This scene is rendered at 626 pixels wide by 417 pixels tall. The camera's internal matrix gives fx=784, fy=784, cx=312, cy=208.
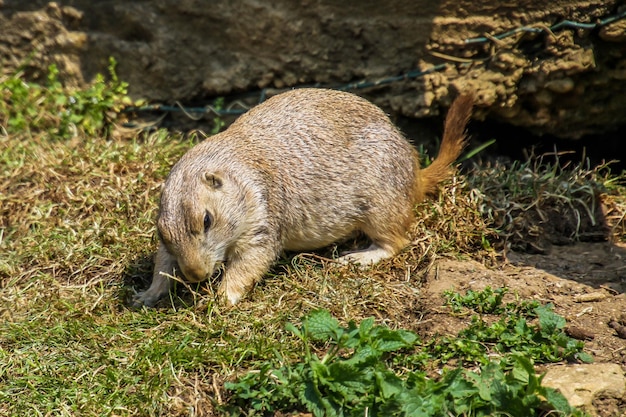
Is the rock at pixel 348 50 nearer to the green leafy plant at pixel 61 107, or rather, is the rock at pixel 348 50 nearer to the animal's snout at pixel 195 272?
the green leafy plant at pixel 61 107

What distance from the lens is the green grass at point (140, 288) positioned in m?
4.15

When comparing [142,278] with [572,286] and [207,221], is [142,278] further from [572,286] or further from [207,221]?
[572,286]

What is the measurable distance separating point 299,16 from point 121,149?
5.95ft

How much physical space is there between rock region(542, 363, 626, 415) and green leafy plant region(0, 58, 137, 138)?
14.5ft

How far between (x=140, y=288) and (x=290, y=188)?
1.21 metres

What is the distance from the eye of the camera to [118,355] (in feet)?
14.4

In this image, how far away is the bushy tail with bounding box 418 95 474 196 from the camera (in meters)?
5.63

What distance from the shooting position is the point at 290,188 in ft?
17.1

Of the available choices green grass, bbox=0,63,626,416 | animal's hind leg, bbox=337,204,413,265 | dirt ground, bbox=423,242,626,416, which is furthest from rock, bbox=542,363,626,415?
animal's hind leg, bbox=337,204,413,265

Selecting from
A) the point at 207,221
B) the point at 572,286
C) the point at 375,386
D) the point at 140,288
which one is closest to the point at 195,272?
the point at 207,221

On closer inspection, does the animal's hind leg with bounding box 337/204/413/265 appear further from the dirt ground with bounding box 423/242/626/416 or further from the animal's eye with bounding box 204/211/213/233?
the animal's eye with bounding box 204/211/213/233

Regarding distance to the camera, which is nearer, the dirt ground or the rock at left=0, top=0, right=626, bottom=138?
the dirt ground

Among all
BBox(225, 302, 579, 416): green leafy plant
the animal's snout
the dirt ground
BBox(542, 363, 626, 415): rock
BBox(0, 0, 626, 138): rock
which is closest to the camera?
BBox(225, 302, 579, 416): green leafy plant

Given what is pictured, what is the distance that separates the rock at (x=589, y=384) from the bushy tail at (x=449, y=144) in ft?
6.52
